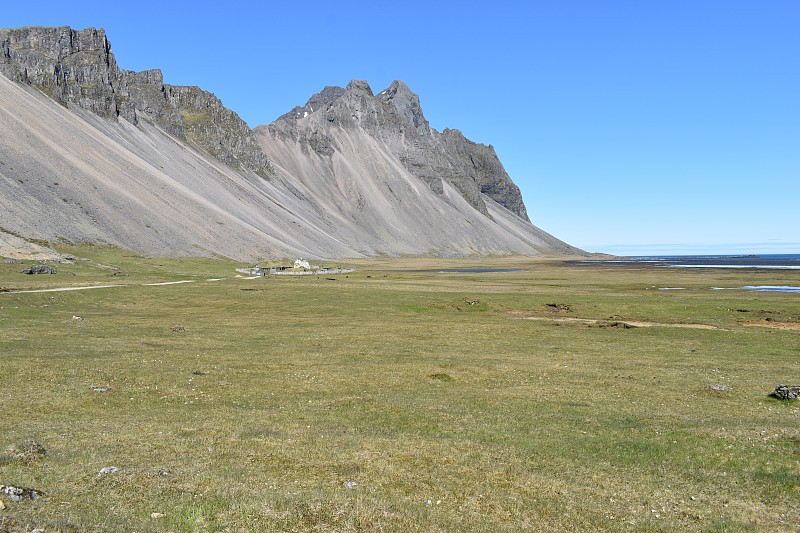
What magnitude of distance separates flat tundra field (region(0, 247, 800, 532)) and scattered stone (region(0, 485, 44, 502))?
45 millimetres

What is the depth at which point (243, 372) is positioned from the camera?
2928cm

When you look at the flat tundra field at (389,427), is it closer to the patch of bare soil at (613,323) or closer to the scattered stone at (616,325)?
the scattered stone at (616,325)

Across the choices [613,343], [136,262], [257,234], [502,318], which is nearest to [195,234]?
[257,234]

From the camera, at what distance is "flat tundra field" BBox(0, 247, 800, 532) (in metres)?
13.0

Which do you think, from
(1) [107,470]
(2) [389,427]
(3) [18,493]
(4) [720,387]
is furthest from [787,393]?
(3) [18,493]

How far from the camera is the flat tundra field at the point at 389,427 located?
13023 mm

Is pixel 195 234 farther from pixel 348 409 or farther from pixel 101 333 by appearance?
pixel 348 409

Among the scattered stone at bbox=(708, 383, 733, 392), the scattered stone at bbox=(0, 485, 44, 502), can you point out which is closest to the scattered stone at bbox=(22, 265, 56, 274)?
the scattered stone at bbox=(0, 485, 44, 502)

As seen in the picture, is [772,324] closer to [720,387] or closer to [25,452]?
[720,387]

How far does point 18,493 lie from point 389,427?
10.6m

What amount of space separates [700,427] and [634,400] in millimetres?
4755

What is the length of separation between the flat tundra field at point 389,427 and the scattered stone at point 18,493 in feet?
0.15

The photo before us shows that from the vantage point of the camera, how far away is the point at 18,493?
12.7m

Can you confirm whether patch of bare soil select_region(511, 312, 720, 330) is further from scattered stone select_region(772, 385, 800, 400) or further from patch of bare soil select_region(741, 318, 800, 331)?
scattered stone select_region(772, 385, 800, 400)
